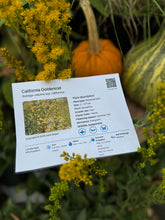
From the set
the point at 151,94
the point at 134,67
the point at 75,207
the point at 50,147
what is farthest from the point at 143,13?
the point at 75,207

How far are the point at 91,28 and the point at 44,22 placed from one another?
11.2 inches

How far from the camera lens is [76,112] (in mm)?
520

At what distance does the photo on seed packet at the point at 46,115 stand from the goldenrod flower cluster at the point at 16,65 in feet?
0.39

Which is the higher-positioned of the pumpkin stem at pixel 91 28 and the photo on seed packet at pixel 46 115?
the pumpkin stem at pixel 91 28

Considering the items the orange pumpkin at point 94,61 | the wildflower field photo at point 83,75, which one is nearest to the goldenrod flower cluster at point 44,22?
the wildflower field photo at point 83,75

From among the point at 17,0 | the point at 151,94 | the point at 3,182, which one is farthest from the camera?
the point at 3,182

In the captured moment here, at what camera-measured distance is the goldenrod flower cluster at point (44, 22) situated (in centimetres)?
46

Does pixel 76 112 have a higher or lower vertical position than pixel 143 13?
lower

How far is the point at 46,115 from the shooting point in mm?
519

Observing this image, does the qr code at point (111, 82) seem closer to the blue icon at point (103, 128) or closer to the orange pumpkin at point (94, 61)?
the blue icon at point (103, 128)

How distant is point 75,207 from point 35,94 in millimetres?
536

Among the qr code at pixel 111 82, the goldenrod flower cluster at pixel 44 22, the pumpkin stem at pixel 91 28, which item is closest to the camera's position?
the goldenrod flower cluster at pixel 44 22

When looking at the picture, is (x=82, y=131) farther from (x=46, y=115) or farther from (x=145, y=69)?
(x=145, y=69)

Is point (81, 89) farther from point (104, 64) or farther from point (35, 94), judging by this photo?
point (104, 64)
